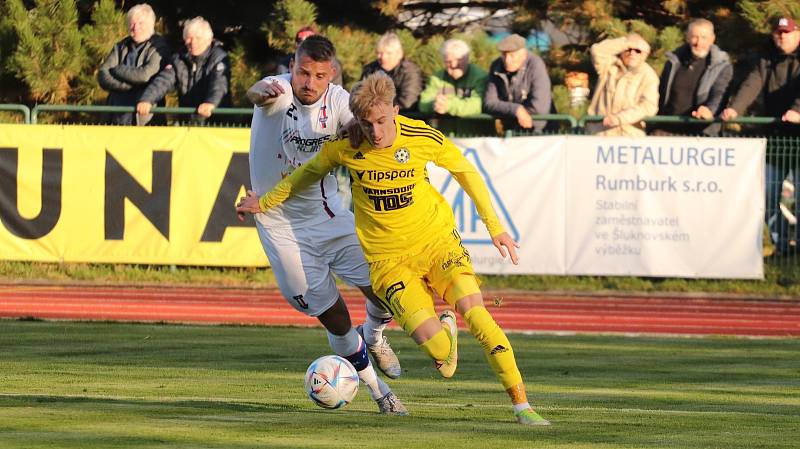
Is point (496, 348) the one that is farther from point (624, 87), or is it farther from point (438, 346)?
point (624, 87)

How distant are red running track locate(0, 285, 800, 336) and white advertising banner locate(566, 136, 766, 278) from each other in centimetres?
47

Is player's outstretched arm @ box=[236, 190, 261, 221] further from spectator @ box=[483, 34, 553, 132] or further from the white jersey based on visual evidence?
spectator @ box=[483, 34, 553, 132]

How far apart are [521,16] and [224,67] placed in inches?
238

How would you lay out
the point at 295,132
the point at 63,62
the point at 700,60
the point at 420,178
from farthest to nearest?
the point at 63,62 → the point at 700,60 → the point at 295,132 → the point at 420,178

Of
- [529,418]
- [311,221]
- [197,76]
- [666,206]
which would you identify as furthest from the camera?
[197,76]

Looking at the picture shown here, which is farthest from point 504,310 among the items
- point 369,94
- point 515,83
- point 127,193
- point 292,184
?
point 369,94

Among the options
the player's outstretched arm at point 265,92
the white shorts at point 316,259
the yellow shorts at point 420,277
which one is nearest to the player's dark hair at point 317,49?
the player's outstretched arm at point 265,92

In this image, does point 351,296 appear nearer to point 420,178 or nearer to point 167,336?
point 167,336

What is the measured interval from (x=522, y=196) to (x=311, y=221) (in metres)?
9.30

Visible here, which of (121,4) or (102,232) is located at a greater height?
(121,4)

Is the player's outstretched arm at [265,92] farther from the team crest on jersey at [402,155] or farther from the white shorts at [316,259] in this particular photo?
the team crest on jersey at [402,155]

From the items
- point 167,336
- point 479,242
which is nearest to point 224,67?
point 479,242

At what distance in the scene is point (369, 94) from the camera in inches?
346

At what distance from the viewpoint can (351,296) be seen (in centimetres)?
1927
